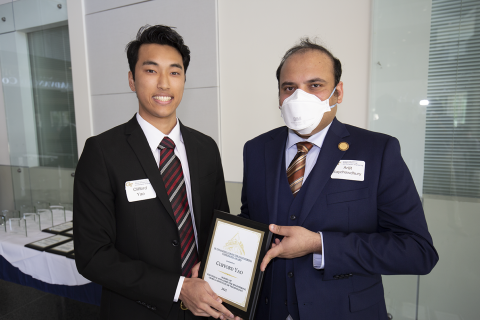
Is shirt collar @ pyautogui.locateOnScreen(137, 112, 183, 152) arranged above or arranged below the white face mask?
below

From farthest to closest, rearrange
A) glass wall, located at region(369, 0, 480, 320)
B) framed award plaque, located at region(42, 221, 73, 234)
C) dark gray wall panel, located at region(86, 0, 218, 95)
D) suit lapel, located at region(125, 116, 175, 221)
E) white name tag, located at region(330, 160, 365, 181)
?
dark gray wall panel, located at region(86, 0, 218, 95) < framed award plaque, located at region(42, 221, 73, 234) < glass wall, located at region(369, 0, 480, 320) < suit lapel, located at region(125, 116, 175, 221) < white name tag, located at region(330, 160, 365, 181)

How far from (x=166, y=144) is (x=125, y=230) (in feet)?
1.53

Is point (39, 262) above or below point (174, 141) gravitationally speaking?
below

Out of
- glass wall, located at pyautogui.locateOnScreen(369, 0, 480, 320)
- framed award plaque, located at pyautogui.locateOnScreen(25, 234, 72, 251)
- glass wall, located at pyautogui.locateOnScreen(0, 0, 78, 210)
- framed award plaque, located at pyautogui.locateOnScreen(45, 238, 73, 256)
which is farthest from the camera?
glass wall, located at pyautogui.locateOnScreen(0, 0, 78, 210)

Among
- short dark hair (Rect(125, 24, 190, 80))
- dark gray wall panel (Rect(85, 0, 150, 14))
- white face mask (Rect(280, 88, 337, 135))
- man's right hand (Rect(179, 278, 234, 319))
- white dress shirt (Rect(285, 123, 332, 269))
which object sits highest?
dark gray wall panel (Rect(85, 0, 150, 14))

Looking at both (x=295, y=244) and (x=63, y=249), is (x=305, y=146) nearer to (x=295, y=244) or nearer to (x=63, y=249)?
(x=295, y=244)

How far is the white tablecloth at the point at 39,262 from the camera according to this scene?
2.47 metres

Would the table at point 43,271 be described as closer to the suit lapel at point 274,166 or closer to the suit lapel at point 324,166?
the suit lapel at point 274,166

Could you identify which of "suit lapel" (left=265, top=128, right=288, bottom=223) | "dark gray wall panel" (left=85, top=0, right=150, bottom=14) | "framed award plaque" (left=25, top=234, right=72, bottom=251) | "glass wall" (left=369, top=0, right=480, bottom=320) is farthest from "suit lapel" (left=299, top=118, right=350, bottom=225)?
"dark gray wall panel" (left=85, top=0, right=150, bottom=14)

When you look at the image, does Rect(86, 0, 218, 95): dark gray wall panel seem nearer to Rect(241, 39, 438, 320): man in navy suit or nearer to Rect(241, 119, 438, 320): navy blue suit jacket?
A: Rect(241, 39, 438, 320): man in navy suit

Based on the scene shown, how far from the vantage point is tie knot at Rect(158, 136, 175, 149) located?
151cm

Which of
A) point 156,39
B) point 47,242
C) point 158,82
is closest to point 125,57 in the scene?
point 47,242

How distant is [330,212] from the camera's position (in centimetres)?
126

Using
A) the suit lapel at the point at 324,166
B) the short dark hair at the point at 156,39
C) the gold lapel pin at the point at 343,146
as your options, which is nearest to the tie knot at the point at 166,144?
the short dark hair at the point at 156,39
